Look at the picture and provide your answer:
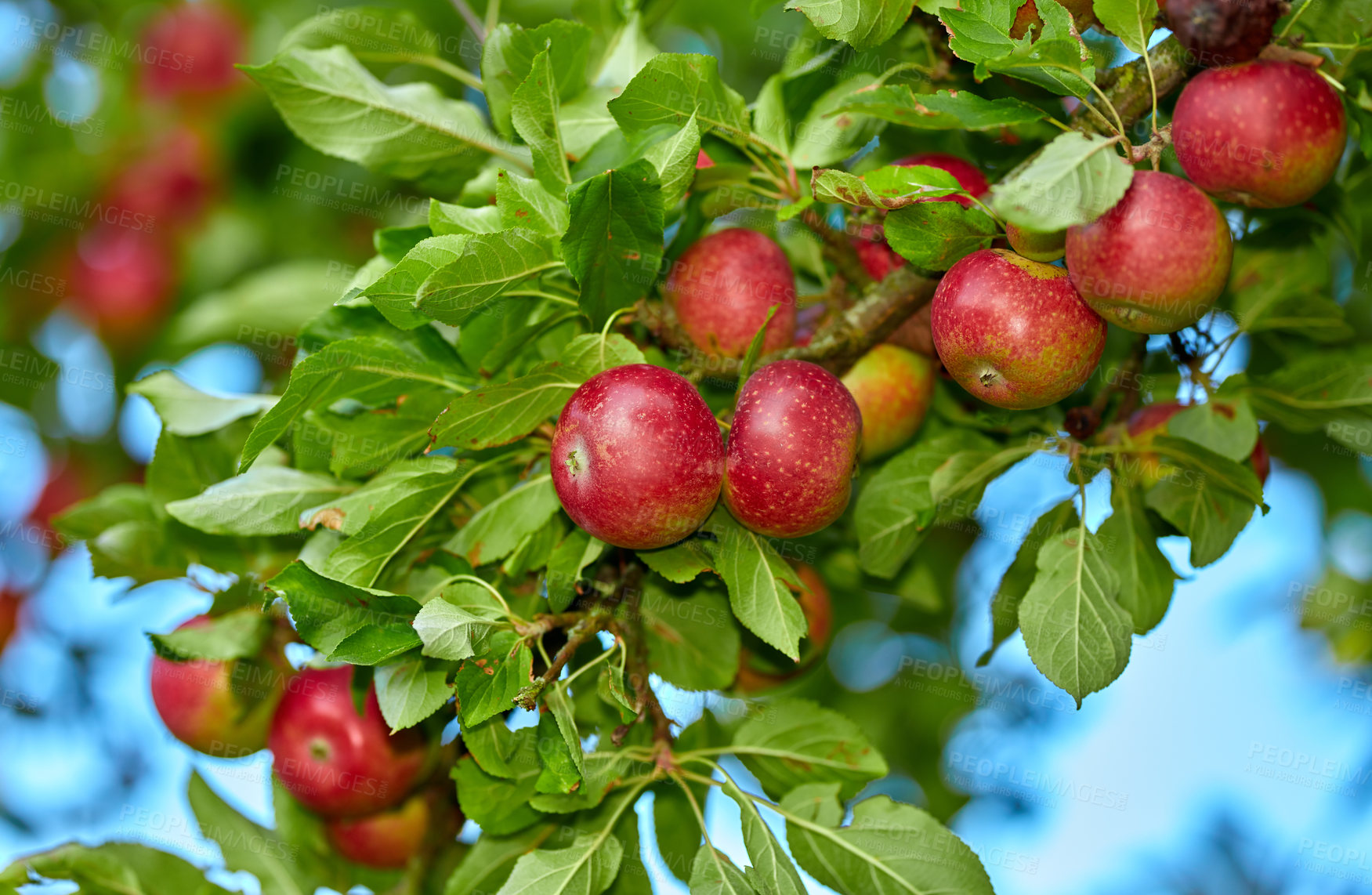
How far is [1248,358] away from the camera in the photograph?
251 cm

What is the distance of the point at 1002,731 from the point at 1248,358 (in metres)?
1.63

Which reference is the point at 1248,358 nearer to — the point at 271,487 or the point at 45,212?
the point at 271,487

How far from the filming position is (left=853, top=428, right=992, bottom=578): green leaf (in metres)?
1.98

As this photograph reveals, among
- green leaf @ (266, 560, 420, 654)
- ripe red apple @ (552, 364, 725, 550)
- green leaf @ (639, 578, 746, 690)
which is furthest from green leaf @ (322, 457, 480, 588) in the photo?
green leaf @ (639, 578, 746, 690)

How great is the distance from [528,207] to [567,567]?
0.57 metres

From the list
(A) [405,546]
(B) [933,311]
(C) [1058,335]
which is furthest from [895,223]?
(A) [405,546]

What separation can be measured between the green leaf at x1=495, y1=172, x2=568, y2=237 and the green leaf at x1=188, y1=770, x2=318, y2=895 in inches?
60.7

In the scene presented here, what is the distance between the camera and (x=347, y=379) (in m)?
1.68

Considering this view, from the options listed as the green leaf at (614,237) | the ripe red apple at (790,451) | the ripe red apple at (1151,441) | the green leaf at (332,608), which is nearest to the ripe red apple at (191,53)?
the green leaf at (614,237)

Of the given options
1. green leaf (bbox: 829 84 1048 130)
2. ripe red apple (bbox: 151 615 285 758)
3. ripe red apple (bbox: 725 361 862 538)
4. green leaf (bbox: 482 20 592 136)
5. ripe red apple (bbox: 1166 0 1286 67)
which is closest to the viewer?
green leaf (bbox: 829 84 1048 130)

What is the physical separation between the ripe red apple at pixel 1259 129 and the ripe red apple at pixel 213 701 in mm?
2020

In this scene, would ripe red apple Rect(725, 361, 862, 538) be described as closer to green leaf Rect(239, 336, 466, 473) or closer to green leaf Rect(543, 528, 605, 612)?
green leaf Rect(543, 528, 605, 612)

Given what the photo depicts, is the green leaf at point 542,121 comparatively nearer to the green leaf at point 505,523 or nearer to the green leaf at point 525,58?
the green leaf at point 525,58

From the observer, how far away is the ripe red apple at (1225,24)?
1.46 m
